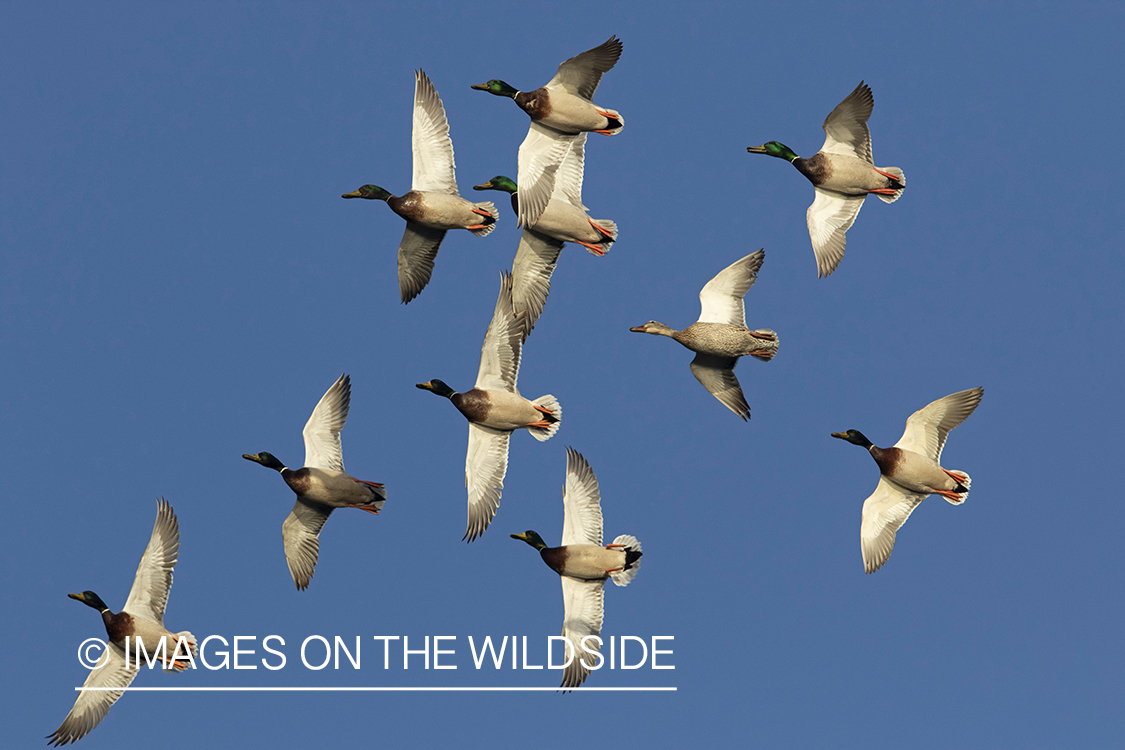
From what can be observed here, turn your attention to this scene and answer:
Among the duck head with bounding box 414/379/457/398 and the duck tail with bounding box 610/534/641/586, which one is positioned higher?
the duck head with bounding box 414/379/457/398

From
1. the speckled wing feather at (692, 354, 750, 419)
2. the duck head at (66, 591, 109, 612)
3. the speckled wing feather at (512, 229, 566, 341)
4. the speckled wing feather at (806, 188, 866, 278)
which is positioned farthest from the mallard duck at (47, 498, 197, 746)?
the speckled wing feather at (806, 188, 866, 278)

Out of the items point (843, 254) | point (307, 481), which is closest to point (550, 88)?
point (843, 254)

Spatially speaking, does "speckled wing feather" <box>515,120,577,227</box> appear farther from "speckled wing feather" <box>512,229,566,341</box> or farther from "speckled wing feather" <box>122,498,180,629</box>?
"speckled wing feather" <box>122,498,180,629</box>

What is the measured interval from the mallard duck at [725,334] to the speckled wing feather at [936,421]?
2598 mm

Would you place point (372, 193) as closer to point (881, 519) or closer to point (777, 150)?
point (777, 150)

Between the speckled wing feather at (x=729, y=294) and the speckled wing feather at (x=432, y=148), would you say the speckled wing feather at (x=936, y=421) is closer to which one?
the speckled wing feather at (x=729, y=294)

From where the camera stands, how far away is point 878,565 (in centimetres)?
2383

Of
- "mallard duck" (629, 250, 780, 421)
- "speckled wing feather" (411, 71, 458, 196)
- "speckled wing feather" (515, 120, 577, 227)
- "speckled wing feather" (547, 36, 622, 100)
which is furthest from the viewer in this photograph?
"speckled wing feather" (411, 71, 458, 196)

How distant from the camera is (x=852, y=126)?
78.9ft

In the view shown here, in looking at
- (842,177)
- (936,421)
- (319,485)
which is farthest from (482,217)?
(936,421)

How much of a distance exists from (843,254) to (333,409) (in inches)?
358

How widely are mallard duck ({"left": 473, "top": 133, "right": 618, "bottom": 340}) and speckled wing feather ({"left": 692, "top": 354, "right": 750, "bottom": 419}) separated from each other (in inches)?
98.7

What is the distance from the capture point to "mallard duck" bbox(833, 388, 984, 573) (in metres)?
23.4

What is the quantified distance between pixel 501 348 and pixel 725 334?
365cm
